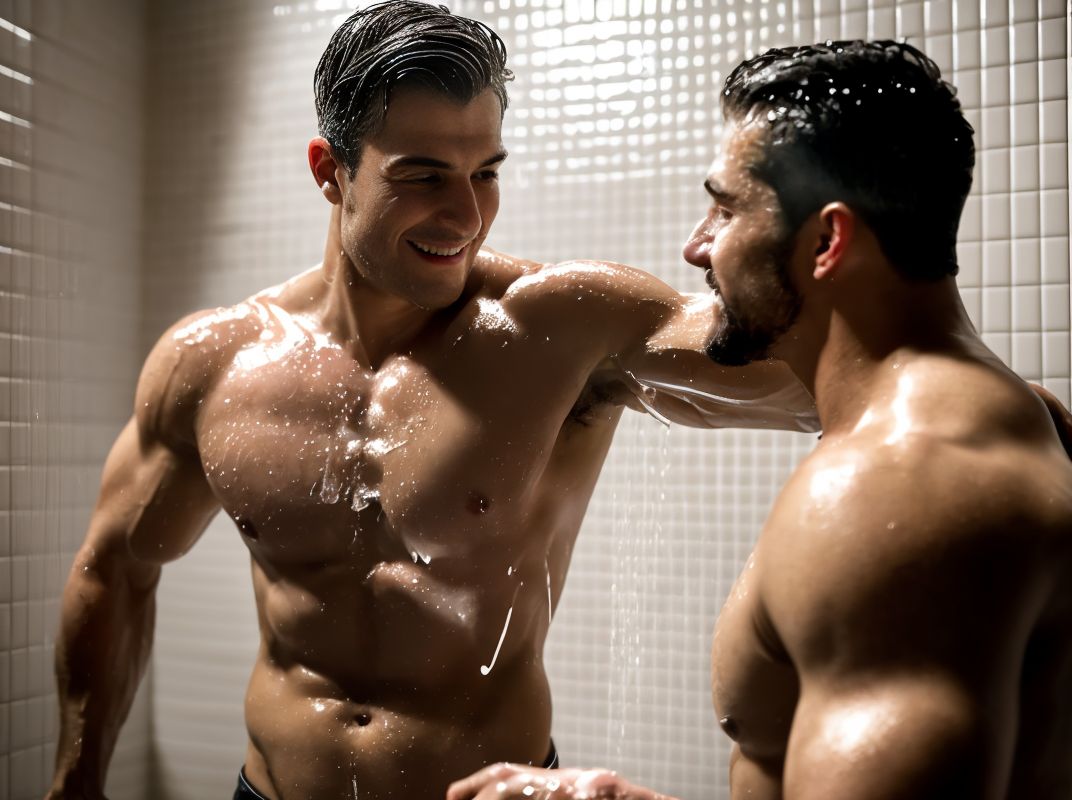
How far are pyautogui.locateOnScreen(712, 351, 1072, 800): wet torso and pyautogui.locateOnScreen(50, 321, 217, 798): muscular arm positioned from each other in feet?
2.63

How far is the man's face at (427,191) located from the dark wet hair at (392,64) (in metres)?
0.01

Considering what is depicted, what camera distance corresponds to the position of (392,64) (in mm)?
1056

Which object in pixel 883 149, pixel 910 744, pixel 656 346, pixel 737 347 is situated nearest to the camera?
pixel 910 744

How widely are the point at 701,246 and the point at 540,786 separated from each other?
375 mm

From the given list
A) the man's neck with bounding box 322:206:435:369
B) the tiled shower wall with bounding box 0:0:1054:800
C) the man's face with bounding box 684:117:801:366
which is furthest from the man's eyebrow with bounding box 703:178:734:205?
the tiled shower wall with bounding box 0:0:1054:800

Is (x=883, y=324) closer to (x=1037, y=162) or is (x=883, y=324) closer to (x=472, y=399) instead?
(x=472, y=399)

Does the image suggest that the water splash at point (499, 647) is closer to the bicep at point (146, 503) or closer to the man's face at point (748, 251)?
the bicep at point (146, 503)

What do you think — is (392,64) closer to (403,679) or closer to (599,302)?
(599,302)

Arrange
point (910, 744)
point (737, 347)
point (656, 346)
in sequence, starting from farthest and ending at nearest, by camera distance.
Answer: point (656, 346) < point (737, 347) < point (910, 744)

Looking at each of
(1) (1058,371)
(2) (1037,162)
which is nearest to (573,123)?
(2) (1037,162)

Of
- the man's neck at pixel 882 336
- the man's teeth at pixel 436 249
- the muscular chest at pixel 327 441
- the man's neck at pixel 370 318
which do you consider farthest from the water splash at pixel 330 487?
the man's neck at pixel 882 336

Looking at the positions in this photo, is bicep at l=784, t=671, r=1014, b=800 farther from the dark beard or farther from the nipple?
the nipple

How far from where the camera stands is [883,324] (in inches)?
25.7

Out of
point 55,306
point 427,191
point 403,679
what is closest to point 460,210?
point 427,191
